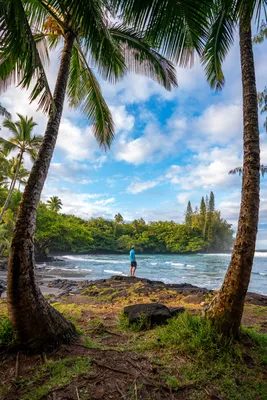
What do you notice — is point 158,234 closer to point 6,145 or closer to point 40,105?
point 6,145

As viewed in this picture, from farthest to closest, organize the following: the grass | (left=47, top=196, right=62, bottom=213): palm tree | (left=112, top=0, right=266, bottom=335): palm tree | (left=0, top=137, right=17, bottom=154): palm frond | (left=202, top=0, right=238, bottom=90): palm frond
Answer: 1. (left=47, top=196, right=62, bottom=213): palm tree
2. (left=0, top=137, right=17, bottom=154): palm frond
3. (left=202, top=0, right=238, bottom=90): palm frond
4. (left=112, top=0, right=266, bottom=335): palm tree
5. the grass

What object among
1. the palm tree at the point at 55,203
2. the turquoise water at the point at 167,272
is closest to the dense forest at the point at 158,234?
the palm tree at the point at 55,203

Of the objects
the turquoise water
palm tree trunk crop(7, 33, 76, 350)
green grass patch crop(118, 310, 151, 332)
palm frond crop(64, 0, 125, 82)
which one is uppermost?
palm frond crop(64, 0, 125, 82)

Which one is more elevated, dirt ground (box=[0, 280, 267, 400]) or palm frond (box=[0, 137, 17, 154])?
palm frond (box=[0, 137, 17, 154])

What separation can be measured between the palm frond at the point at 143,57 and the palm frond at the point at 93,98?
101 centimetres

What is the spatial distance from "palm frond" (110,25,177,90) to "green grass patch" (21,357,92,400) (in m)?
5.92

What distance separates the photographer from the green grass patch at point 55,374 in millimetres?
2350

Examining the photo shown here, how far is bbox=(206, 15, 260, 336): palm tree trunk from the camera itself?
3.37 m

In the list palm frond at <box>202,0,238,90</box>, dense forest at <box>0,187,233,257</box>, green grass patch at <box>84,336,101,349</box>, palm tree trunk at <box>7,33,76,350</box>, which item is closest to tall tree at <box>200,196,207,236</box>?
dense forest at <box>0,187,233,257</box>

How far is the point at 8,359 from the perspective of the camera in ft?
9.73

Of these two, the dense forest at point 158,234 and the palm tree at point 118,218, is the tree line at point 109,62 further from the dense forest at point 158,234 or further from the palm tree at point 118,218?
the palm tree at point 118,218

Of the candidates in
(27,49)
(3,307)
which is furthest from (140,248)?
(27,49)

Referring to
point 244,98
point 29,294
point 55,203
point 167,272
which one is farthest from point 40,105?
point 55,203

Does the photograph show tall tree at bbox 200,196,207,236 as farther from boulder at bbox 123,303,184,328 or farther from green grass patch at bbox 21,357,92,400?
green grass patch at bbox 21,357,92,400
